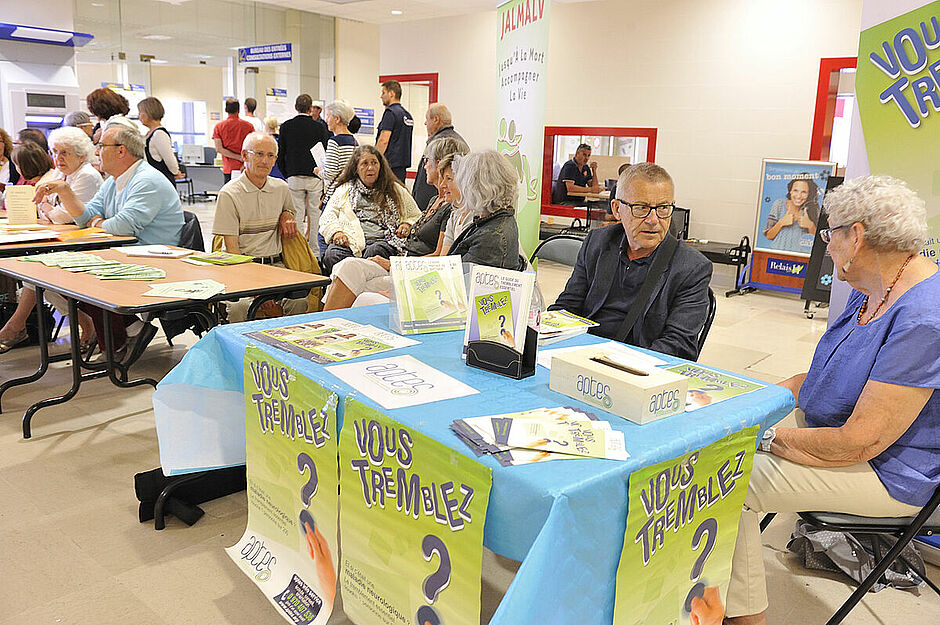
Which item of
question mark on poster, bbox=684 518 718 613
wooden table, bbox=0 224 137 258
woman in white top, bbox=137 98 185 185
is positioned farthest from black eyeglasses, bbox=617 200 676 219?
woman in white top, bbox=137 98 185 185

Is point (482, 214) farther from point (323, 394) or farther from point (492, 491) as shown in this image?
point (492, 491)

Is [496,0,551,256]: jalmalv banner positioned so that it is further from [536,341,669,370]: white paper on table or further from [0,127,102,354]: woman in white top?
[536,341,669,370]: white paper on table

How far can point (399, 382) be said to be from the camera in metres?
1.80

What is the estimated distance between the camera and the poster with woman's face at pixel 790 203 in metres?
6.91

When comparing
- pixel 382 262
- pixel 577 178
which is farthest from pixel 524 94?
pixel 577 178

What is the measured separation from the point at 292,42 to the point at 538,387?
12477 mm

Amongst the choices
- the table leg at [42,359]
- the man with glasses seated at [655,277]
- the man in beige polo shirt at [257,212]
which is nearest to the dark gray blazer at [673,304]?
the man with glasses seated at [655,277]

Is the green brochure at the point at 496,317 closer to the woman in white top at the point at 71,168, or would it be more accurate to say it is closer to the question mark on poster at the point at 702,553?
the question mark on poster at the point at 702,553

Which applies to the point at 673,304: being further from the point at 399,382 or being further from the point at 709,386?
the point at 399,382

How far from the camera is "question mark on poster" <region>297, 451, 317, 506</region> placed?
6.36ft

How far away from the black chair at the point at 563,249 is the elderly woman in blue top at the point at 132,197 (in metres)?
2.29

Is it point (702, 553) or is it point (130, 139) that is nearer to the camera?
point (702, 553)

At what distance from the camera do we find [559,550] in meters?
1.30

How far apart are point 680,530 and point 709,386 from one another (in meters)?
0.42
